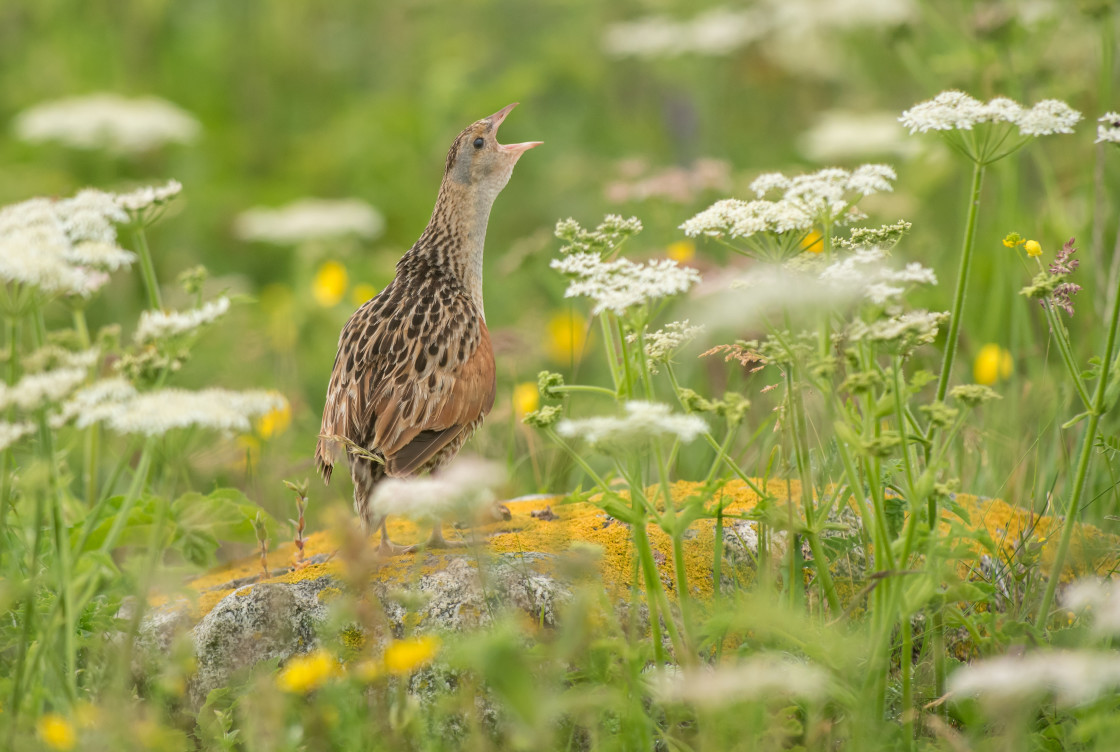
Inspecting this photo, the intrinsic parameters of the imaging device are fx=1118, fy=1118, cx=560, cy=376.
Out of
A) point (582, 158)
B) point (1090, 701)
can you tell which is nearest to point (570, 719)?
point (1090, 701)

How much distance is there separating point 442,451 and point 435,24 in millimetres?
8967

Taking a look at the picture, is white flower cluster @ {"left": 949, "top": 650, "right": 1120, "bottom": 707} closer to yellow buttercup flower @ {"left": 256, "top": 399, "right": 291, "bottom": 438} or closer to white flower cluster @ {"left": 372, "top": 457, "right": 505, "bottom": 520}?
white flower cluster @ {"left": 372, "top": 457, "right": 505, "bottom": 520}

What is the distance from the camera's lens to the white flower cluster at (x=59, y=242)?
245 cm

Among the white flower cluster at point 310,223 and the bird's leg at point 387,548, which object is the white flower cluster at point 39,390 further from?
the white flower cluster at point 310,223

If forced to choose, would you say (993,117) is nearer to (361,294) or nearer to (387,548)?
(387,548)

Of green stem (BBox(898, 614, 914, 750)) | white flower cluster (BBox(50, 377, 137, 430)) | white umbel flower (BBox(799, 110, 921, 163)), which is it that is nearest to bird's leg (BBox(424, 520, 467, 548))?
white flower cluster (BBox(50, 377, 137, 430))

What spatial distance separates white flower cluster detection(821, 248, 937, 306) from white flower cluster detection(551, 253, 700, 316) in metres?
0.32

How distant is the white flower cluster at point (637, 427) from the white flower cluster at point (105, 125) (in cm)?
736

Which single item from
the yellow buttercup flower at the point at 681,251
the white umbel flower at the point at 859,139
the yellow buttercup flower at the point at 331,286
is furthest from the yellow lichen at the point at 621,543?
the white umbel flower at the point at 859,139

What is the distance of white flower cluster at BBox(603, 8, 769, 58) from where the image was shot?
8.52m

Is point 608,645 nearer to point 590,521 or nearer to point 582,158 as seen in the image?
point 590,521

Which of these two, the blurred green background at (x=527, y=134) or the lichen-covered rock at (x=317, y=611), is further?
the blurred green background at (x=527, y=134)

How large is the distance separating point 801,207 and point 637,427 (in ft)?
2.42

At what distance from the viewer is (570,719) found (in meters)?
2.86
